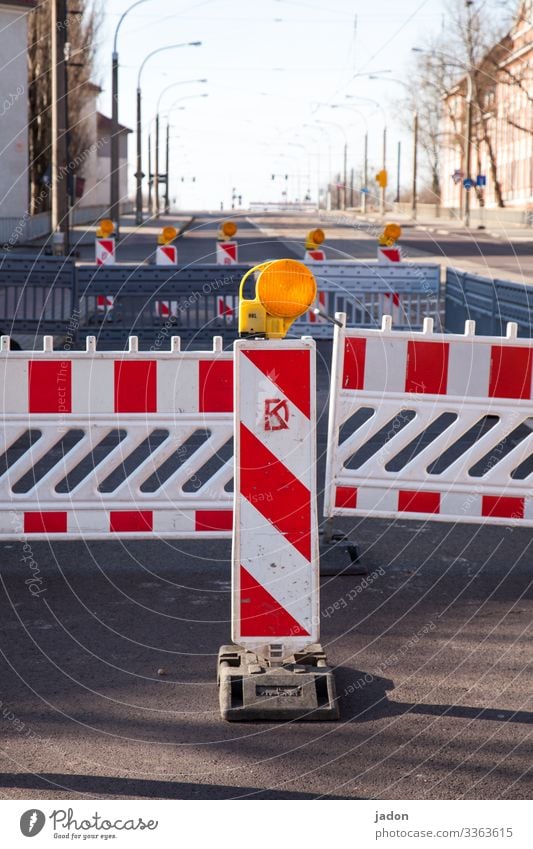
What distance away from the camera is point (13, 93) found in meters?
58.4

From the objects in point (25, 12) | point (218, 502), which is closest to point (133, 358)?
point (218, 502)

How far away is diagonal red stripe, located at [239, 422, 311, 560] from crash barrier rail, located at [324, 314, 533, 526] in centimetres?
214

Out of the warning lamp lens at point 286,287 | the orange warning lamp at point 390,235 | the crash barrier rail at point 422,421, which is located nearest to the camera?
the warning lamp lens at point 286,287

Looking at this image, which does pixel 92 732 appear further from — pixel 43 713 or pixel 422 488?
pixel 422 488

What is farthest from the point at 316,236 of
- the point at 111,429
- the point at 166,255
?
the point at 111,429

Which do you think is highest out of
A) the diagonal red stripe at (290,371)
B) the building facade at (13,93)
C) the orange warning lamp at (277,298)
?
the building facade at (13,93)

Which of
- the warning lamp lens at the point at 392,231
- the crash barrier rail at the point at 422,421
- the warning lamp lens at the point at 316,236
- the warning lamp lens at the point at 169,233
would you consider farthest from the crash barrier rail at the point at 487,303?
the warning lamp lens at the point at 169,233

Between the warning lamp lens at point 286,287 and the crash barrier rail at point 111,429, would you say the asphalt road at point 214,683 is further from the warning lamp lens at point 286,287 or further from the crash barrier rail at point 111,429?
the warning lamp lens at point 286,287

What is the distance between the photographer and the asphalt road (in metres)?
4.54

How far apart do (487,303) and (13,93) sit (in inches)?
1865

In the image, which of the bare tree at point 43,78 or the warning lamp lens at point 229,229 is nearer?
the warning lamp lens at point 229,229

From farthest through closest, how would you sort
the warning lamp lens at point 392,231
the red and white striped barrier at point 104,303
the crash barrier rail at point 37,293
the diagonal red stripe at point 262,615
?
1. the warning lamp lens at point 392,231
2. the red and white striped barrier at point 104,303
3. the crash barrier rail at point 37,293
4. the diagonal red stripe at point 262,615

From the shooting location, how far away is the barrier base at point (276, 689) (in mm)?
5145
